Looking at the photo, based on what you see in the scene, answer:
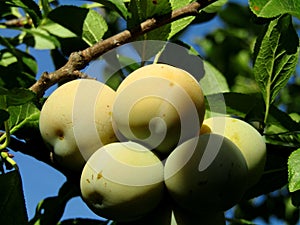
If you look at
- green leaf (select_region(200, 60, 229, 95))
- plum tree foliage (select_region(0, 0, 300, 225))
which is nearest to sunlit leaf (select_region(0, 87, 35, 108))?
plum tree foliage (select_region(0, 0, 300, 225))

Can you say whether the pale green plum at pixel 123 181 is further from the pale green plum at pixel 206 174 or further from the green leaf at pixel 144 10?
the green leaf at pixel 144 10

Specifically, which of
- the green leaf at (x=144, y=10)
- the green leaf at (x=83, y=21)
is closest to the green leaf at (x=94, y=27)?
the green leaf at (x=83, y=21)

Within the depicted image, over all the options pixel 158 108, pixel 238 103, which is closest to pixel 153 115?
pixel 158 108

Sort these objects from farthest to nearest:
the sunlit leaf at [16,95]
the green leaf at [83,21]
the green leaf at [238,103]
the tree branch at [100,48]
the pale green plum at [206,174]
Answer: the green leaf at [83,21], the green leaf at [238,103], the tree branch at [100,48], the sunlit leaf at [16,95], the pale green plum at [206,174]

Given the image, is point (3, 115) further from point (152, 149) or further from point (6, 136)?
point (152, 149)

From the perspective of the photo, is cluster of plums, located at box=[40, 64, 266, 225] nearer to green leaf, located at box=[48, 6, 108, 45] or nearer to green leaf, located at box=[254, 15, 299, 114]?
green leaf, located at box=[254, 15, 299, 114]
